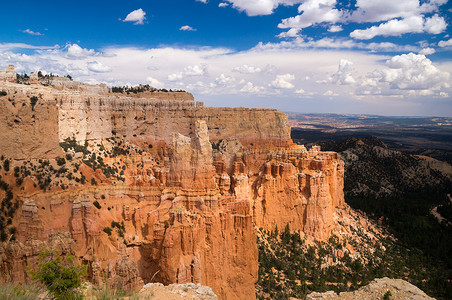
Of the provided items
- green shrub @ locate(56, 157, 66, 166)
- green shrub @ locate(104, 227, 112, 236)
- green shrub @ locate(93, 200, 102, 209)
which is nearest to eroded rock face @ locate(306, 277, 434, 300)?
green shrub @ locate(104, 227, 112, 236)

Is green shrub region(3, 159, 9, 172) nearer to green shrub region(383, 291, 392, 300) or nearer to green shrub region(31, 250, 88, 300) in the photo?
green shrub region(31, 250, 88, 300)

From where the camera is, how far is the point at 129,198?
85.6 feet

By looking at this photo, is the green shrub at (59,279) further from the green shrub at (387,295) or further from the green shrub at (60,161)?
the green shrub at (387,295)

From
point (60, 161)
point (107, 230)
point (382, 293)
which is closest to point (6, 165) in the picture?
point (60, 161)

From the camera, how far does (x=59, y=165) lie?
24.0 metres

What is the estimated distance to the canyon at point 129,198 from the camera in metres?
21.4

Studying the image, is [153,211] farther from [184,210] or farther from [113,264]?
[113,264]

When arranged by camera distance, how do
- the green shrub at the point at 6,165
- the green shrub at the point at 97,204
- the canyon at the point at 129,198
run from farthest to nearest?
the green shrub at the point at 97,204 → the green shrub at the point at 6,165 → the canyon at the point at 129,198

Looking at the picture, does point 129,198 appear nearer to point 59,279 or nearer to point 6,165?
point 6,165

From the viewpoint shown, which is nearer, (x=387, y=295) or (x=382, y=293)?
(x=387, y=295)

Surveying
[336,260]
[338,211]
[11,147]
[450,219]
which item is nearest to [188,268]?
[11,147]

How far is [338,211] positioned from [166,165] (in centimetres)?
3100

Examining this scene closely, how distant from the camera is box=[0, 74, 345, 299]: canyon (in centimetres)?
2139

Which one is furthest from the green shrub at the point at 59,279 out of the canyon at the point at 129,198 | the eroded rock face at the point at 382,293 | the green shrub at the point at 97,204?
the eroded rock face at the point at 382,293
